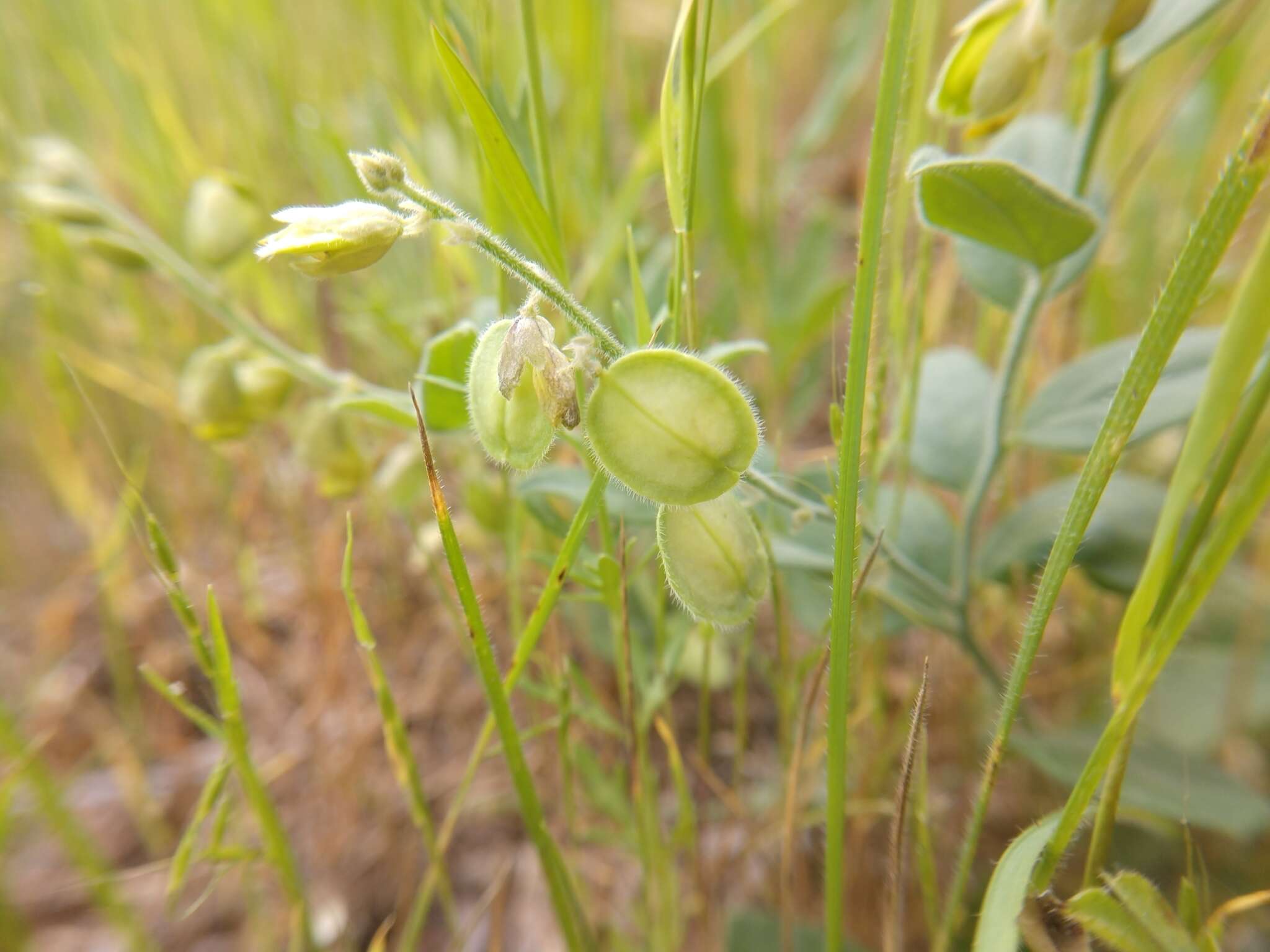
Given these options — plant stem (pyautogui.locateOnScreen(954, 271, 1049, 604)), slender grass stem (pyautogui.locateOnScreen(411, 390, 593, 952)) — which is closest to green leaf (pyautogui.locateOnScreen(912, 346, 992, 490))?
plant stem (pyautogui.locateOnScreen(954, 271, 1049, 604))

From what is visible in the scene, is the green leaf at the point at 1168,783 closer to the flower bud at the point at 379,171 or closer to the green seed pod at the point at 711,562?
the green seed pod at the point at 711,562

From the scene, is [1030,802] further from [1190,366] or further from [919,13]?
[919,13]

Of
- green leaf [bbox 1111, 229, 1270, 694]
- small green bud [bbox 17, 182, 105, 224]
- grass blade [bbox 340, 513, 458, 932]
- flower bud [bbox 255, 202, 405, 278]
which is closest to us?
green leaf [bbox 1111, 229, 1270, 694]

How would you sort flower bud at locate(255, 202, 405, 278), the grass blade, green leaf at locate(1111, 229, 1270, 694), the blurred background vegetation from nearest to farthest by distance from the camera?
1. green leaf at locate(1111, 229, 1270, 694)
2. flower bud at locate(255, 202, 405, 278)
3. the grass blade
4. the blurred background vegetation

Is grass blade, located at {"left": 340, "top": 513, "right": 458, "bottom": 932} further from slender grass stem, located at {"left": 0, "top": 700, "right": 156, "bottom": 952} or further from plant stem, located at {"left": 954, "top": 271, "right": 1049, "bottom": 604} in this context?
plant stem, located at {"left": 954, "top": 271, "right": 1049, "bottom": 604}

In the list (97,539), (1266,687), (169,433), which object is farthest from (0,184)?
(1266,687)

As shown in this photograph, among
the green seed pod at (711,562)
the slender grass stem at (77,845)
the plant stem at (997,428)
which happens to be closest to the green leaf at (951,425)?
the plant stem at (997,428)
